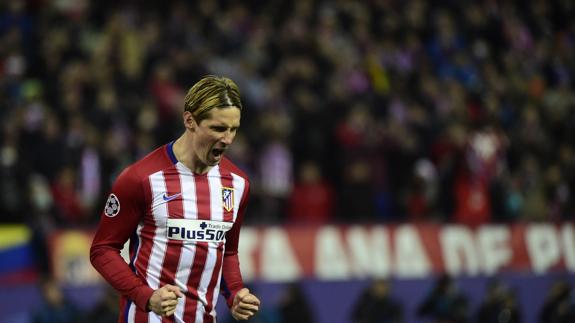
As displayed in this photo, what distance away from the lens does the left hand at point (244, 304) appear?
4.84 meters

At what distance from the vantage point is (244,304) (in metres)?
4.84

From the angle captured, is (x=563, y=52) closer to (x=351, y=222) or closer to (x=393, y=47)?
(x=393, y=47)

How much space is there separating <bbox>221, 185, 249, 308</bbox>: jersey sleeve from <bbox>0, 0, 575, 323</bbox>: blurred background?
Result: 540 centimetres

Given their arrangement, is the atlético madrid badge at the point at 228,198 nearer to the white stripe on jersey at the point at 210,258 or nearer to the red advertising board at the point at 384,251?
the white stripe on jersey at the point at 210,258

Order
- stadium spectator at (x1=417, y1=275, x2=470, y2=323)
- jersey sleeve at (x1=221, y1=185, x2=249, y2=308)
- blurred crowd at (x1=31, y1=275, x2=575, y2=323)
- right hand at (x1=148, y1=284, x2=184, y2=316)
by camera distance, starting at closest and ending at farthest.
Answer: right hand at (x1=148, y1=284, x2=184, y2=316)
jersey sleeve at (x1=221, y1=185, x2=249, y2=308)
blurred crowd at (x1=31, y1=275, x2=575, y2=323)
stadium spectator at (x1=417, y1=275, x2=470, y2=323)

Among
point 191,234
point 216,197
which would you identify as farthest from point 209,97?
point 191,234

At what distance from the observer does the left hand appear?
4836mm

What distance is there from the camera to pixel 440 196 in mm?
15039

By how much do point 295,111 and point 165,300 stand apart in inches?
424

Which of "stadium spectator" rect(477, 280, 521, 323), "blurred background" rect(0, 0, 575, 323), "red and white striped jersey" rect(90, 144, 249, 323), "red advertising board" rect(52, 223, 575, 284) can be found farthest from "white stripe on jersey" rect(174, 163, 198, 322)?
"red advertising board" rect(52, 223, 575, 284)

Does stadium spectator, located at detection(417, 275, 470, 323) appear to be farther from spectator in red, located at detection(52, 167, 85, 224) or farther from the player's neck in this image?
the player's neck

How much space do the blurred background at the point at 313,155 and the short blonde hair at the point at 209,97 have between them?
19.5 feet

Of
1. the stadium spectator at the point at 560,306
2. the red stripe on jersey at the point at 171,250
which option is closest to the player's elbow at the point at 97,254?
the red stripe on jersey at the point at 171,250

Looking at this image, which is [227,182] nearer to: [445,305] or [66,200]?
[445,305]
